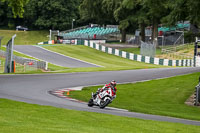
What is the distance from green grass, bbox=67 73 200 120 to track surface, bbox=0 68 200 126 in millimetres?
1396

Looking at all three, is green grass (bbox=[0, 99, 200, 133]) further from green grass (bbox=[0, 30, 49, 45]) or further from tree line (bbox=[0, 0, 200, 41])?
green grass (bbox=[0, 30, 49, 45])

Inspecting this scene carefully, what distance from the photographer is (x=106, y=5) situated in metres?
74.8

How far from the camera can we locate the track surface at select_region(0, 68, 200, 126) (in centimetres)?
Answer: 1725

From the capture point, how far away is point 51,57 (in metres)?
53.0

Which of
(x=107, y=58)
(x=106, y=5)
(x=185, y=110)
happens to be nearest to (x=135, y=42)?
(x=106, y=5)

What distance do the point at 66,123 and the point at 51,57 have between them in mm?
40772

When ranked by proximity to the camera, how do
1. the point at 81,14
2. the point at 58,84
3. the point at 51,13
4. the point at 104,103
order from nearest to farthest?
1. the point at 104,103
2. the point at 58,84
3. the point at 81,14
4. the point at 51,13

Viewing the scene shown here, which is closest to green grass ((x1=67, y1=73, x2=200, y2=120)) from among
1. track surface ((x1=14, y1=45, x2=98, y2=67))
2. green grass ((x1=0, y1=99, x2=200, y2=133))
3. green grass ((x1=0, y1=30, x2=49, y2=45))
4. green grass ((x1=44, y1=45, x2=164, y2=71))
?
green grass ((x1=0, y1=99, x2=200, y2=133))

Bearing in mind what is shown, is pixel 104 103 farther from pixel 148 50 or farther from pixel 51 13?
pixel 51 13

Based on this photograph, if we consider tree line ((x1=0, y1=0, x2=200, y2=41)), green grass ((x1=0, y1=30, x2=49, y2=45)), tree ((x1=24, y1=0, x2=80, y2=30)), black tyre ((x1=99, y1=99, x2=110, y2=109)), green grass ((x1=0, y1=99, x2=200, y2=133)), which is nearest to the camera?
green grass ((x1=0, y1=99, x2=200, y2=133))

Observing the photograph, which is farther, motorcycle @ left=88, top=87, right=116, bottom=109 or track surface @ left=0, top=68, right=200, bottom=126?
motorcycle @ left=88, top=87, right=116, bottom=109

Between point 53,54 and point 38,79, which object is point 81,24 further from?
point 38,79

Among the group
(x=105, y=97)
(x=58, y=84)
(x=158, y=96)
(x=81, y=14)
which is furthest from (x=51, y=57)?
(x=81, y=14)

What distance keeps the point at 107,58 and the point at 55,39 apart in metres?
20.9
